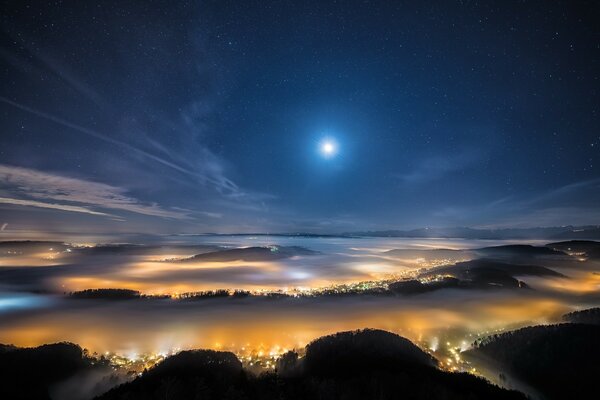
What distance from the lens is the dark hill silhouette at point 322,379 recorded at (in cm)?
5969

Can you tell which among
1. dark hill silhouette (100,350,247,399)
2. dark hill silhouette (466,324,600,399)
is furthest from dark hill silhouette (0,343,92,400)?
dark hill silhouette (466,324,600,399)

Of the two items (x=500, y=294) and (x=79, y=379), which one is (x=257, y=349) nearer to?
(x=79, y=379)

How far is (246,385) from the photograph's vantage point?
63281 mm

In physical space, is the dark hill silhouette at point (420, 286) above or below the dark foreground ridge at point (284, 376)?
above

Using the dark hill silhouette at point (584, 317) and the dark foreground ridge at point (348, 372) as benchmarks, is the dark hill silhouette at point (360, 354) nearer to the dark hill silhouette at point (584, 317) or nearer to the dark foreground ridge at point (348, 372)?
the dark foreground ridge at point (348, 372)

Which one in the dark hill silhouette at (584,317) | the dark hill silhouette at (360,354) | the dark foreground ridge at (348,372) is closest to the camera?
the dark foreground ridge at (348,372)

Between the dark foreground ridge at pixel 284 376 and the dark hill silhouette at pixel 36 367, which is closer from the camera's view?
the dark foreground ridge at pixel 284 376

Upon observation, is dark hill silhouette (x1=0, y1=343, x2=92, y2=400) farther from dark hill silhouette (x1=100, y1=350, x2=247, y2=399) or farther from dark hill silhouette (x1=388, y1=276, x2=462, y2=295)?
dark hill silhouette (x1=388, y1=276, x2=462, y2=295)

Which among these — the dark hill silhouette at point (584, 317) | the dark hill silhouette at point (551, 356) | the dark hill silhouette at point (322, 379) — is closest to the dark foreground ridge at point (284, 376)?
the dark hill silhouette at point (322, 379)

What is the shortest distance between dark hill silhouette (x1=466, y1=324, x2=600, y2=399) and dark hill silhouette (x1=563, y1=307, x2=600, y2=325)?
736 inches

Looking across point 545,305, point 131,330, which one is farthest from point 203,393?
point 545,305

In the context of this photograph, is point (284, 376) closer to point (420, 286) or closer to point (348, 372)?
point (348, 372)

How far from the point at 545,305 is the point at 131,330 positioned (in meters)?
175

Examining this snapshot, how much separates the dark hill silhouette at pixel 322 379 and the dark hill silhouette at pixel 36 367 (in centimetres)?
2315
